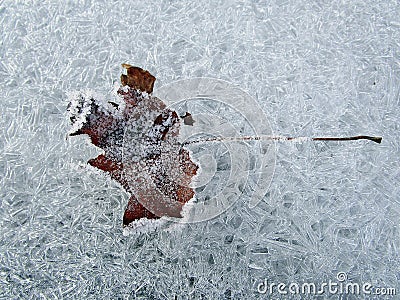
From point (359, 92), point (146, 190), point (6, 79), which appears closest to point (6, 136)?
point (6, 79)

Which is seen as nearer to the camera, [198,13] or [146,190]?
[146,190]

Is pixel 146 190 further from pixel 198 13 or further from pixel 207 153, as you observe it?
pixel 198 13

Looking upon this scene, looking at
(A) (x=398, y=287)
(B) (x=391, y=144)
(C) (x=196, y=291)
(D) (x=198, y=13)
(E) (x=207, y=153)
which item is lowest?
(C) (x=196, y=291)
